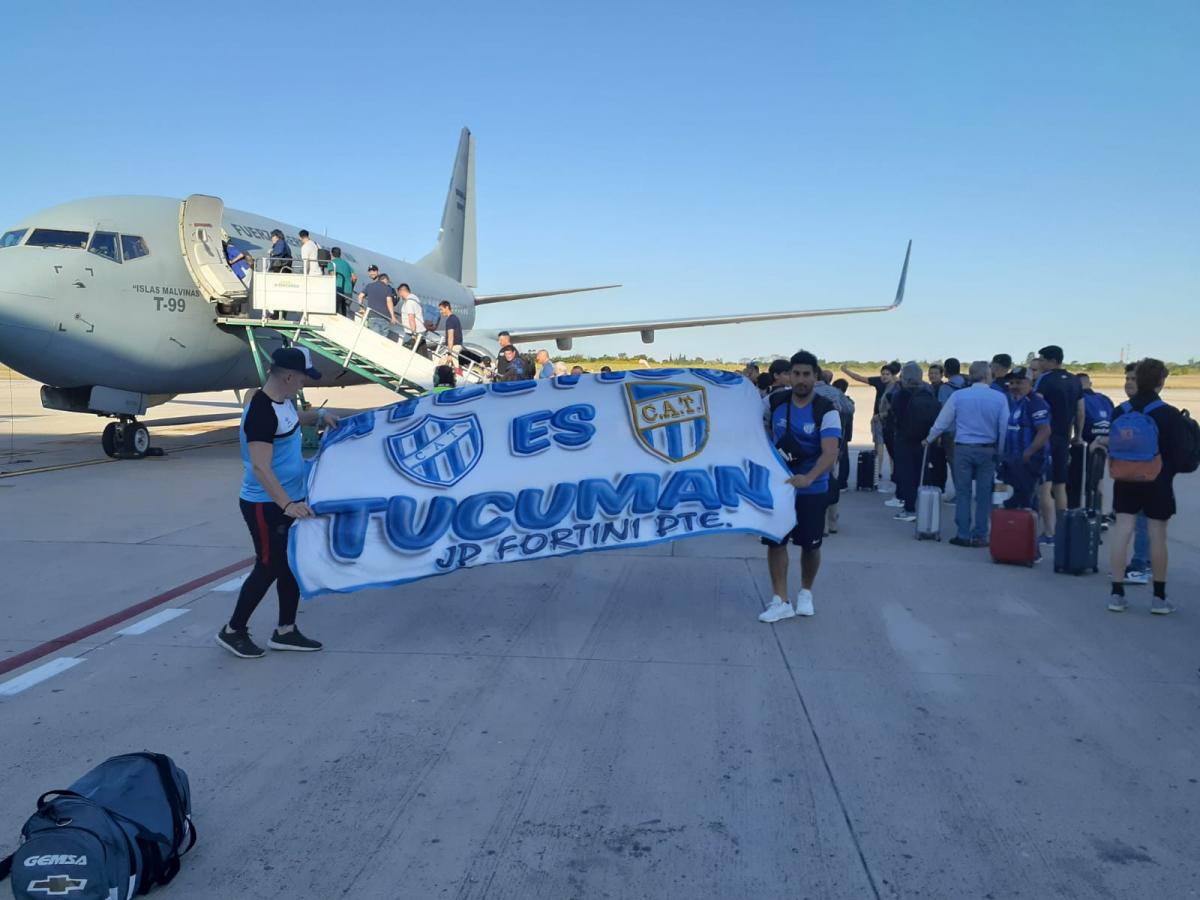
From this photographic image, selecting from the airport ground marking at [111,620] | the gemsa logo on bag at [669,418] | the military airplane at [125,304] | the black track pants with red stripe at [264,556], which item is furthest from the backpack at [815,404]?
the military airplane at [125,304]

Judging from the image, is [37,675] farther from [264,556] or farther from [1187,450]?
[1187,450]

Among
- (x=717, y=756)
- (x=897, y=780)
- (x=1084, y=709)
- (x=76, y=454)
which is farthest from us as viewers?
(x=76, y=454)

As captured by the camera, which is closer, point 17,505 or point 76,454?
point 17,505

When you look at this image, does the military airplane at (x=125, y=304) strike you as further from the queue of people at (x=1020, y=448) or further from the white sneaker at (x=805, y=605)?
the white sneaker at (x=805, y=605)

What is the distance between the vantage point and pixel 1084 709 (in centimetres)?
460

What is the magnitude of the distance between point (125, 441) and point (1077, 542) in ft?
48.4

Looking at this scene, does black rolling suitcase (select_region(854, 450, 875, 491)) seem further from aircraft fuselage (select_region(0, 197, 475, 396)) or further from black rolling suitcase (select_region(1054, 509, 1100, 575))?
aircraft fuselage (select_region(0, 197, 475, 396))

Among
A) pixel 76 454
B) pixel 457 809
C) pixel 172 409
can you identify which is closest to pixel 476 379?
pixel 76 454

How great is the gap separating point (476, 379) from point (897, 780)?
13744 millimetres

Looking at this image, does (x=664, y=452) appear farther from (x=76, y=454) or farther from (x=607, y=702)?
(x=76, y=454)

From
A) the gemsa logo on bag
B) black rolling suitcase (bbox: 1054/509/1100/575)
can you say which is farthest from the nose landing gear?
black rolling suitcase (bbox: 1054/509/1100/575)

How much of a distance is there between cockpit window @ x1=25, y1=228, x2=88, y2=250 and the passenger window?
0.11 meters

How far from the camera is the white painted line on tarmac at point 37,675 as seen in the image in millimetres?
4793

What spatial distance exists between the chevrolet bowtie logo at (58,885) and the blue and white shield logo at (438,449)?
3.38 meters
